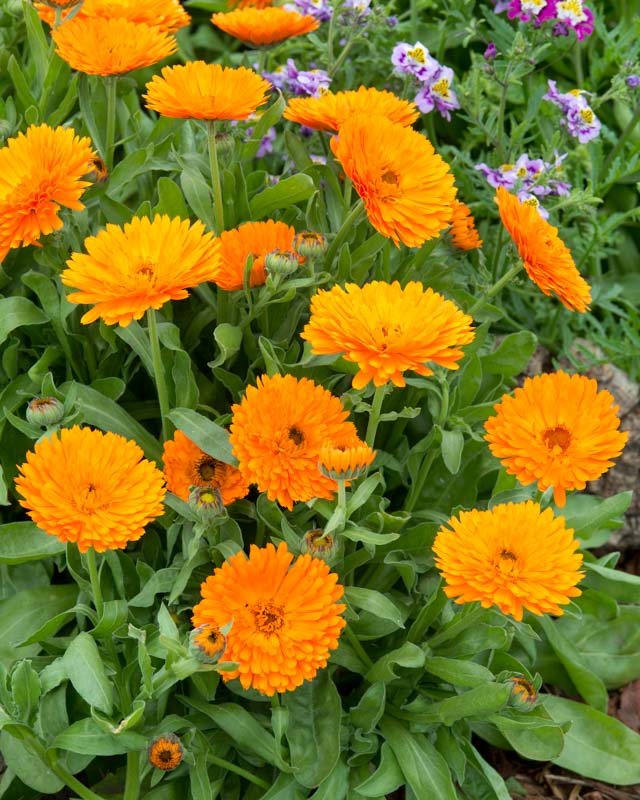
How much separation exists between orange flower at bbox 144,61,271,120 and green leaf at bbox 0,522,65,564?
78cm

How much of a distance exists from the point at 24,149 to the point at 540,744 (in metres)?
1.38

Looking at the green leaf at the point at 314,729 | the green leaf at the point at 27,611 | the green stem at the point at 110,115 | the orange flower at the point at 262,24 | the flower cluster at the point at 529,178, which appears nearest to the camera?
the green leaf at the point at 314,729

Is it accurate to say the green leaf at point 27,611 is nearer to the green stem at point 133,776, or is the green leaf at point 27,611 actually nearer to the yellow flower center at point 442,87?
the green stem at point 133,776

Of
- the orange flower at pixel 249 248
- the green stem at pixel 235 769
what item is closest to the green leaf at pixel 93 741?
the green stem at pixel 235 769

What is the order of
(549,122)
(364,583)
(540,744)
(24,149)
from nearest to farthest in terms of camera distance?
(24,149) < (540,744) < (364,583) < (549,122)

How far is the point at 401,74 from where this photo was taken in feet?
7.98

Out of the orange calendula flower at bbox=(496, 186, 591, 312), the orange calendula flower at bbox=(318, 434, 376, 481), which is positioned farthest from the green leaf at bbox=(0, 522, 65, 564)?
the orange calendula flower at bbox=(496, 186, 591, 312)

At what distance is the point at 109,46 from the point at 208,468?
80cm

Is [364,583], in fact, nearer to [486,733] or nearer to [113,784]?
[486,733]

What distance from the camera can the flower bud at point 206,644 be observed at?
Result: 137 centimetres

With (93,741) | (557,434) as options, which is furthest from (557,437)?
(93,741)

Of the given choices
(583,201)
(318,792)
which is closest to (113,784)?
(318,792)

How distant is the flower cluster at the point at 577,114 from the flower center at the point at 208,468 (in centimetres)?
133

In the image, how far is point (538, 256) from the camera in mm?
1698
